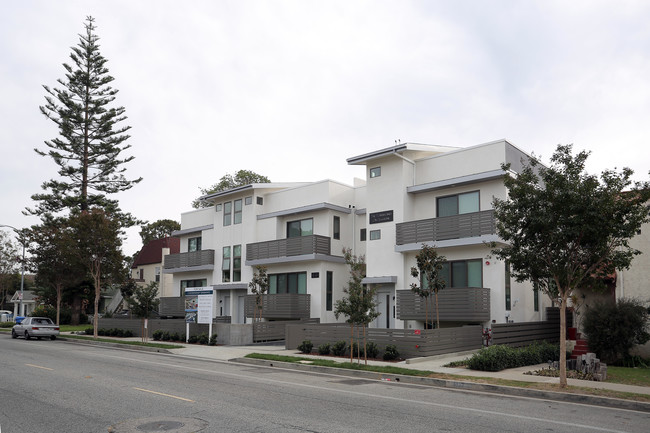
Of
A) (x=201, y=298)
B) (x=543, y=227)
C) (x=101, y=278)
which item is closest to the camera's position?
(x=543, y=227)

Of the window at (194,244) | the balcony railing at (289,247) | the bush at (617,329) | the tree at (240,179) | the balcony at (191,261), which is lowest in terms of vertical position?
the bush at (617,329)

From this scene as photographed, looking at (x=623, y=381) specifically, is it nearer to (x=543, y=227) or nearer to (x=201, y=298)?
(x=543, y=227)

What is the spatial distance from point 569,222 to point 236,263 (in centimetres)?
2530

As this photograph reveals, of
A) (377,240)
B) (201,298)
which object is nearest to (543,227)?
(377,240)

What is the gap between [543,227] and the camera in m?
13.6

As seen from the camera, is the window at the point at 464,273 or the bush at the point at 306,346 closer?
the bush at the point at 306,346

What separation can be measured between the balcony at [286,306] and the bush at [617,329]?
1551 centimetres

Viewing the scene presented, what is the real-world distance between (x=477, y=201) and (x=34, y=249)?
106 feet

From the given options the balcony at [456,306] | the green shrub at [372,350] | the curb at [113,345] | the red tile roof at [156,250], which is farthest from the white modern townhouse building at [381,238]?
the red tile roof at [156,250]

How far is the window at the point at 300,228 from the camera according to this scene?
32312 mm

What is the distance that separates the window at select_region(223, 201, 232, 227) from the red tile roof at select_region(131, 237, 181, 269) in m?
18.5

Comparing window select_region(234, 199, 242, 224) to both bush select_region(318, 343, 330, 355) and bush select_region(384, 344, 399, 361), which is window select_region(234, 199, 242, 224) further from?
bush select_region(384, 344, 399, 361)

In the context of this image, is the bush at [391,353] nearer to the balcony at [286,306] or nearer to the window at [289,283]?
the balcony at [286,306]

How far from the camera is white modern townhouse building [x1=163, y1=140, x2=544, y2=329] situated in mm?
23719
